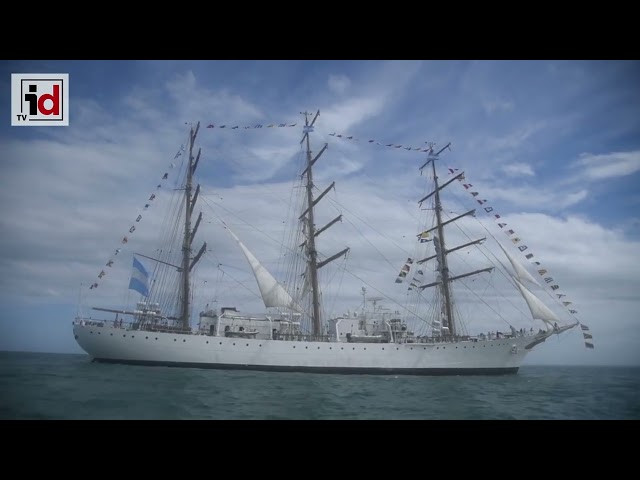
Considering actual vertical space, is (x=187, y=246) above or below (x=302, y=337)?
above

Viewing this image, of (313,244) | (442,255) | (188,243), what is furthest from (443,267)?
(188,243)

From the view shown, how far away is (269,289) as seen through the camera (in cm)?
2294

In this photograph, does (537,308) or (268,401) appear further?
(537,308)

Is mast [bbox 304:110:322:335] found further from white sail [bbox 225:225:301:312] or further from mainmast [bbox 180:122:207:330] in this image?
mainmast [bbox 180:122:207:330]

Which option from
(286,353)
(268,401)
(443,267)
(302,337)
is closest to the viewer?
(268,401)

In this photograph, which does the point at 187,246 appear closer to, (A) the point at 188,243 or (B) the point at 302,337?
(A) the point at 188,243

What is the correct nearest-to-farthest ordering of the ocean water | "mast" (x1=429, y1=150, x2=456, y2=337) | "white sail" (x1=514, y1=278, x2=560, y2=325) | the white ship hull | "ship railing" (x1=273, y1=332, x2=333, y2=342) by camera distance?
the ocean water, the white ship hull, "ship railing" (x1=273, y1=332, x2=333, y2=342), "white sail" (x1=514, y1=278, x2=560, y2=325), "mast" (x1=429, y1=150, x2=456, y2=337)

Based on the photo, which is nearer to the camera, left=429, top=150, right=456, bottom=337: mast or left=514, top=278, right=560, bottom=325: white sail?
left=514, top=278, right=560, bottom=325: white sail

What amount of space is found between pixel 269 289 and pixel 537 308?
17.8 meters

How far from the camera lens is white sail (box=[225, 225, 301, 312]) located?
22.8 m

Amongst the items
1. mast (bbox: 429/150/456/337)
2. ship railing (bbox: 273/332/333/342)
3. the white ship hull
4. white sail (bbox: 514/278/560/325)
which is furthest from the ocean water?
mast (bbox: 429/150/456/337)

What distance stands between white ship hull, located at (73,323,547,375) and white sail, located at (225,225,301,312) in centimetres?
285

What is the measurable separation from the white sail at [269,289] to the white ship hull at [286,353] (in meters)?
2.85
